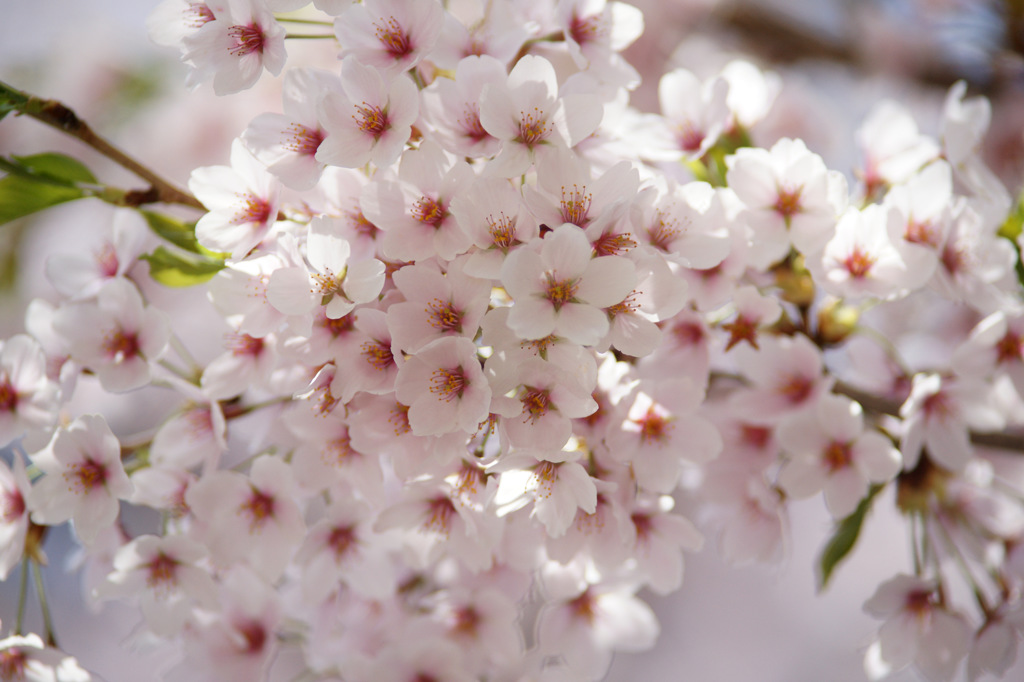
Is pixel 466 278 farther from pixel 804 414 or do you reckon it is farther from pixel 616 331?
pixel 804 414

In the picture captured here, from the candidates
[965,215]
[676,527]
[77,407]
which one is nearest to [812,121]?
[965,215]

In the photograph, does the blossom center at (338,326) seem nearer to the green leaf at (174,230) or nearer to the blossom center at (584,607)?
the green leaf at (174,230)

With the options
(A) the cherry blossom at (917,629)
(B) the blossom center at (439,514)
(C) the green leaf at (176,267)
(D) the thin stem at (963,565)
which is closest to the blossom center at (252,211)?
(C) the green leaf at (176,267)

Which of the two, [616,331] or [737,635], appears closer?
[616,331]

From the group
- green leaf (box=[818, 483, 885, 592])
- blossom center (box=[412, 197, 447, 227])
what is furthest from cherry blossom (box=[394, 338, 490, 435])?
green leaf (box=[818, 483, 885, 592])

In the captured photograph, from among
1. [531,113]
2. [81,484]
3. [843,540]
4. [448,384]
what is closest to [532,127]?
[531,113]

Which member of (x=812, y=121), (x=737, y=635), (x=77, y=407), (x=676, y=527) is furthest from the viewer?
(x=737, y=635)

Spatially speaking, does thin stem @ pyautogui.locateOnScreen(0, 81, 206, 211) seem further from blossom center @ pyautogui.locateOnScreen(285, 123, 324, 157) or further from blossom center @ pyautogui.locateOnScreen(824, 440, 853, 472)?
blossom center @ pyautogui.locateOnScreen(824, 440, 853, 472)
